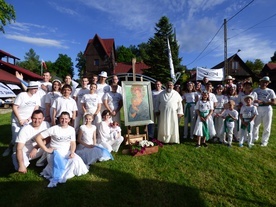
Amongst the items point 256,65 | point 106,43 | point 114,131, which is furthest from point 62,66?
point 114,131

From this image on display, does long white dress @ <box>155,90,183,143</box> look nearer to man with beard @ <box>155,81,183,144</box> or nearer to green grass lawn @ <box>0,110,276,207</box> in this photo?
man with beard @ <box>155,81,183,144</box>

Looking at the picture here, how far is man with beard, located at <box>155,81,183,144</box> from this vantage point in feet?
22.9

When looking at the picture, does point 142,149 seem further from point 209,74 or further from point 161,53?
point 161,53

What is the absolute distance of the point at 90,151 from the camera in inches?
211

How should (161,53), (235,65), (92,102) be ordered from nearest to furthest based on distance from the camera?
(92,102) → (161,53) → (235,65)

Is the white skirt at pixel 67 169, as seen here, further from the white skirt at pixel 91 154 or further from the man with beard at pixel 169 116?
the man with beard at pixel 169 116

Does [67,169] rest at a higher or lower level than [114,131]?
lower

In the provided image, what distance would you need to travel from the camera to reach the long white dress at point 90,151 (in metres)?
5.32

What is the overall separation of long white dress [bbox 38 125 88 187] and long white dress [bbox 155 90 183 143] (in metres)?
3.03

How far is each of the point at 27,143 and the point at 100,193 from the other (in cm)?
206

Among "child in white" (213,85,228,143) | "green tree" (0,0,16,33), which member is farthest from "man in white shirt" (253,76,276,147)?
"green tree" (0,0,16,33)

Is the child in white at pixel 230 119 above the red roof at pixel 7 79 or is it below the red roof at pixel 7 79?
below

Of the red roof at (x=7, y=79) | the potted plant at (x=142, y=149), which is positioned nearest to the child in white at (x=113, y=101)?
the potted plant at (x=142, y=149)

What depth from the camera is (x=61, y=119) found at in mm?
4832
